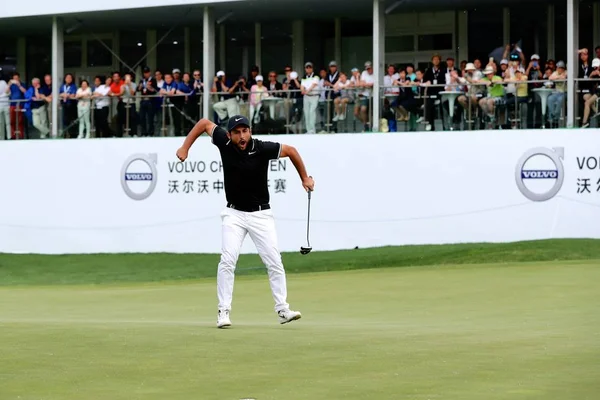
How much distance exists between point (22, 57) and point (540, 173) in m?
20.3

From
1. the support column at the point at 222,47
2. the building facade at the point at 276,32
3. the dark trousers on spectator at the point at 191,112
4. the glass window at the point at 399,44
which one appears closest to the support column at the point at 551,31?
the building facade at the point at 276,32

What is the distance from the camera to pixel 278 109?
30.7m

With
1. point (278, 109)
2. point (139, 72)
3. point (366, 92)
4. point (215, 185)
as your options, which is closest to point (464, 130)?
point (366, 92)

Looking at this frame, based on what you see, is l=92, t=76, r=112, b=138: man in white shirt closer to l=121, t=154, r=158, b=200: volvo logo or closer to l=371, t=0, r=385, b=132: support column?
l=121, t=154, r=158, b=200: volvo logo

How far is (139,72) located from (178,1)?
7.45 m

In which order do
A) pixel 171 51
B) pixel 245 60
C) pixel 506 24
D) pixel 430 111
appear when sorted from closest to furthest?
pixel 430 111, pixel 506 24, pixel 245 60, pixel 171 51

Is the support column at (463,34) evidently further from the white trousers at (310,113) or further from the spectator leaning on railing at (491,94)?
the spectator leaning on railing at (491,94)

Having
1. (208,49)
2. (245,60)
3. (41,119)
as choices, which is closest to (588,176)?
(208,49)

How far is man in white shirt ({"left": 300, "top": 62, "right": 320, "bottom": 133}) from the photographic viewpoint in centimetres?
3005

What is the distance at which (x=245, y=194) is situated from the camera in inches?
489

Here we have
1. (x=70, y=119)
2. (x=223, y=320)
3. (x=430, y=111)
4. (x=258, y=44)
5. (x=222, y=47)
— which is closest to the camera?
(x=223, y=320)

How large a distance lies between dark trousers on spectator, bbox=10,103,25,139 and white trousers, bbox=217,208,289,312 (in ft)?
77.6

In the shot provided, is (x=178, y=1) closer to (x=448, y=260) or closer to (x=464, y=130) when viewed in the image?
(x=464, y=130)

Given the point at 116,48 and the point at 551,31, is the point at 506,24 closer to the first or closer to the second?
the point at 551,31
